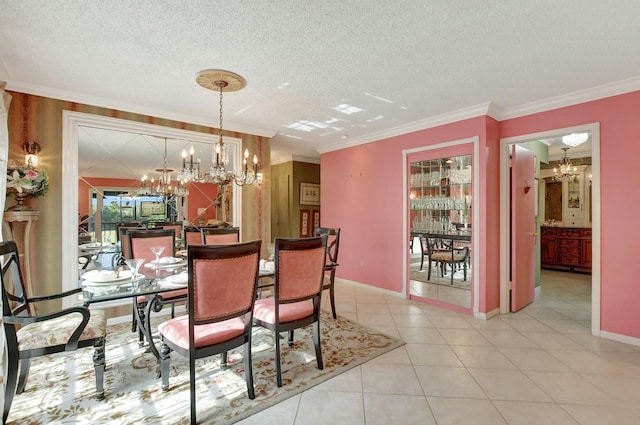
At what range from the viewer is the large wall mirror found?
10.5 ft

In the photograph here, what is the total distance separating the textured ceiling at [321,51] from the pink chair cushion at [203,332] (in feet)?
6.64

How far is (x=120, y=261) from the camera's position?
3.20m

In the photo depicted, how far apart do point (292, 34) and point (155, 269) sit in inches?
88.0

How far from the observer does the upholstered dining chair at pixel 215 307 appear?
179 centimetres

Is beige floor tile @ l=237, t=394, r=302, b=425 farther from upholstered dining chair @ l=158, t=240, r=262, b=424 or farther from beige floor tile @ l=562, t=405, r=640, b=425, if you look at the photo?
beige floor tile @ l=562, t=405, r=640, b=425

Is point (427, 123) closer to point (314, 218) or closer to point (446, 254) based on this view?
point (446, 254)

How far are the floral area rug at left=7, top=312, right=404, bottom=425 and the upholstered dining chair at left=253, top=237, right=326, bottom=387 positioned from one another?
20 centimetres

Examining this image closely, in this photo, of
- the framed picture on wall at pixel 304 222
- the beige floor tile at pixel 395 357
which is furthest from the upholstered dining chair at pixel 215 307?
the framed picture on wall at pixel 304 222

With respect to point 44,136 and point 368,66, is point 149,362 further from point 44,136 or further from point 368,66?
point 368,66

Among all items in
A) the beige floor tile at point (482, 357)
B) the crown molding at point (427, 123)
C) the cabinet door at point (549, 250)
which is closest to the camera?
the beige floor tile at point (482, 357)

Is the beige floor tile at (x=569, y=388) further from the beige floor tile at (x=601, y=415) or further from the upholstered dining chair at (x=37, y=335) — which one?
the upholstered dining chair at (x=37, y=335)

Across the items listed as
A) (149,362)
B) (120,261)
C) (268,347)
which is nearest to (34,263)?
(120,261)

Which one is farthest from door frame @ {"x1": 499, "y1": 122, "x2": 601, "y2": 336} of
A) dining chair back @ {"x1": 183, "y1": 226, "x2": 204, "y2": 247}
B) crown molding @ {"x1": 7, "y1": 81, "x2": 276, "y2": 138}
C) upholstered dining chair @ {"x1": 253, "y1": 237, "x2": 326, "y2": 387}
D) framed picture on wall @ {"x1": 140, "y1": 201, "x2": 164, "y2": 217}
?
framed picture on wall @ {"x1": 140, "y1": 201, "x2": 164, "y2": 217}

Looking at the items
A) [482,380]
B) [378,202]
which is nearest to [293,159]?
[378,202]
